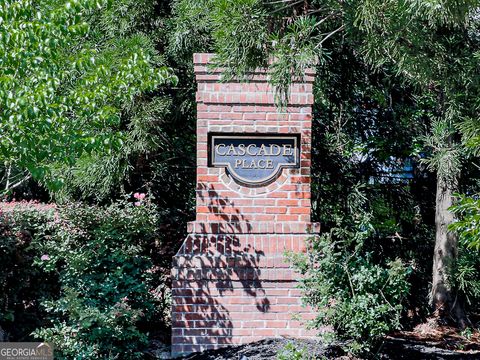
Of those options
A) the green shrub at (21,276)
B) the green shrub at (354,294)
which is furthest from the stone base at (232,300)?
the green shrub at (21,276)

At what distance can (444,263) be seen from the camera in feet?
22.4

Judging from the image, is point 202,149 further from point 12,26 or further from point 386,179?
point 386,179

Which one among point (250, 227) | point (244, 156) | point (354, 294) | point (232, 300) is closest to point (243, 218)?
point (250, 227)

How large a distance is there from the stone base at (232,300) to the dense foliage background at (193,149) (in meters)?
0.44

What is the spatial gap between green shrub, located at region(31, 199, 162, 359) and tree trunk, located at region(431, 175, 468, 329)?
10.3 feet

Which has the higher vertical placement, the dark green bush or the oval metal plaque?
the oval metal plaque

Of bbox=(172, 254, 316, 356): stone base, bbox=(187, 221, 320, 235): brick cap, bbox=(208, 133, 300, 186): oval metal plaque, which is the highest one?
bbox=(208, 133, 300, 186): oval metal plaque

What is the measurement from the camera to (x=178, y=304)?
5.77 m

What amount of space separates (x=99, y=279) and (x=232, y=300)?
130cm

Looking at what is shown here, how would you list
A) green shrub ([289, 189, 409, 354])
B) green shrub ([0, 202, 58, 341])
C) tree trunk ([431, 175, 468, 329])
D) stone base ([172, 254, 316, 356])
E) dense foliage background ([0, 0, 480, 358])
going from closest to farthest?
dense foliage background ([0, 0, 480, 358]) → green shrub ([289, 189, 409, 354]) → stone base ([172, 254, 316, 356]) → green shrub ([0, 202, 58, 341]) → tree trunk ([431, 175, 468, 329])

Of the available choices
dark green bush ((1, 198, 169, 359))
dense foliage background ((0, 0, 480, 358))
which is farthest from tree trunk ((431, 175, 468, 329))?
dark green bush ((1, 198, 169, 359))

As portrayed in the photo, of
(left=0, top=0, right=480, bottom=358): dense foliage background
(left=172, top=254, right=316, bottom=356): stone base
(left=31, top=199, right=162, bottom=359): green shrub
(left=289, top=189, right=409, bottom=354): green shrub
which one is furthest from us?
(left=172, top=254, right=316, bottom=356): stone base

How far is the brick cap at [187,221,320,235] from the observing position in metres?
5.82

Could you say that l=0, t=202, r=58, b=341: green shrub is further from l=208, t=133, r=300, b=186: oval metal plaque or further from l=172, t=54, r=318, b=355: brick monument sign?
l=208, t=133, r=300, b=186: oval metal plaque
